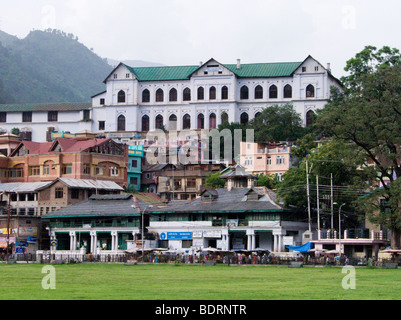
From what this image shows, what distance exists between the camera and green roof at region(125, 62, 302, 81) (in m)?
140

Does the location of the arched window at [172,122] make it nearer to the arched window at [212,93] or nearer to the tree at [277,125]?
the arched window at [212,93]

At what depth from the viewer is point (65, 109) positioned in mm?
142375

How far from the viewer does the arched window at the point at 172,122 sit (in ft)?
462

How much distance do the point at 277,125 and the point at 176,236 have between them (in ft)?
136

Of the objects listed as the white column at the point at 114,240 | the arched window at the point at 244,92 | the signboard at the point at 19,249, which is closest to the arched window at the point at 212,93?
the arched window at the point at 244,92

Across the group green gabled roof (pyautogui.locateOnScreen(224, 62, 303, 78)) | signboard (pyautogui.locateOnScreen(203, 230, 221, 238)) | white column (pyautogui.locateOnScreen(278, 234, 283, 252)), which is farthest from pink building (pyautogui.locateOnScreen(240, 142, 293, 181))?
green gabled roof (pyautogui.locateOnScreen(224, 62, 303, 78))

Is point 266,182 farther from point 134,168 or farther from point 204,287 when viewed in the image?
point 204,287

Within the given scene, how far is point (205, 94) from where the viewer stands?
140375 millimetres

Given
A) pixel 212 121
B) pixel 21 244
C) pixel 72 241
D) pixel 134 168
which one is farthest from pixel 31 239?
pixel 212 121

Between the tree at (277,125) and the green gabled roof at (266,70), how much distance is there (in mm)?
12456

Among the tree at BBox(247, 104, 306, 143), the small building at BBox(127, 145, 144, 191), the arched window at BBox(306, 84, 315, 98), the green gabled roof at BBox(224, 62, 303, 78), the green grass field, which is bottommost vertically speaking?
the green grass field

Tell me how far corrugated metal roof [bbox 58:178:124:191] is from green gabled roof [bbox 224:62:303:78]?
4478 cm

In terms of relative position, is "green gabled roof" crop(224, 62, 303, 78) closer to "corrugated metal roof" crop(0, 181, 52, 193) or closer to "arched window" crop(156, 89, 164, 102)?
"arched window" crop(156, 89, 164, 102)
